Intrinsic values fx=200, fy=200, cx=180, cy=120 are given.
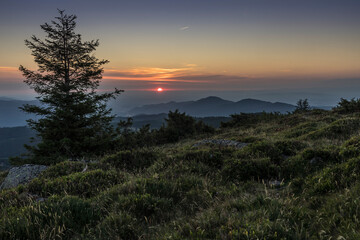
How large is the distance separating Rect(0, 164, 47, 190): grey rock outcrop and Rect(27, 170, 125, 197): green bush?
11.4 feet

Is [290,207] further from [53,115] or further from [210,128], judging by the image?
[210,128]

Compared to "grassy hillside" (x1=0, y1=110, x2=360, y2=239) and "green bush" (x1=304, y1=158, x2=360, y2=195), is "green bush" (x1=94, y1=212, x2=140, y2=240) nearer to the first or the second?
"grassy hillside" (x1=0, y1=110, x2=360, y2=239)

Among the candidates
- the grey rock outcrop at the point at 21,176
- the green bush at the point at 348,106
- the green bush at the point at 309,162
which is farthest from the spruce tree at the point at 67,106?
the green bush at the point at 348,106

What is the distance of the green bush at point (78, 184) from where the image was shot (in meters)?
5.06

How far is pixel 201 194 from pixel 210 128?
25.5m

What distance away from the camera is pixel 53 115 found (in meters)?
17.8

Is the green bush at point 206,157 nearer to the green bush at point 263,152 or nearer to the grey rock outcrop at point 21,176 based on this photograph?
the green bush at point 263,152

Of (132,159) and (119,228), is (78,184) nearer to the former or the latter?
(119,228)

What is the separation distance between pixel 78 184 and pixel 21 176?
5242 mm

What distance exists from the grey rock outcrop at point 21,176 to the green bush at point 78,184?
11.4ft

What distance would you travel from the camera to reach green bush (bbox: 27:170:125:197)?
506 cm

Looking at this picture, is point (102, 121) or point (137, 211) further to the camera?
point (102, 121)

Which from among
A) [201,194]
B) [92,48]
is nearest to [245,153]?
[201,194]

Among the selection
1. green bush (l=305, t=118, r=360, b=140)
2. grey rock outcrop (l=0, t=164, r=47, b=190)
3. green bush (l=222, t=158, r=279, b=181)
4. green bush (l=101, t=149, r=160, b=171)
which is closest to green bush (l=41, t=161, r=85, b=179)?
green bush (l=101, t=149, r=160, b=171)
